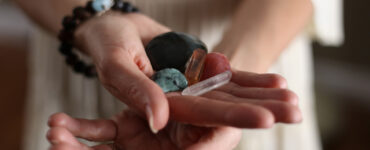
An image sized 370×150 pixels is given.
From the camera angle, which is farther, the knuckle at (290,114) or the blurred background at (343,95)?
the blurred background at (343,95)

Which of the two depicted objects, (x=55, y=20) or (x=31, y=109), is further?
(x=31, y=109)

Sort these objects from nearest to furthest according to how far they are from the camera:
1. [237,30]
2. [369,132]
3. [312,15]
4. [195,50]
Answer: [195,50]
[237,30]
[312,15]
[369,132]

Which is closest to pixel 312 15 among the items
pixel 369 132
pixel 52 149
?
pixel 52 149

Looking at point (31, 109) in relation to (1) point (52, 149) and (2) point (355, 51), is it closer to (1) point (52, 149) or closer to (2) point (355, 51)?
(1) point (52, 149)

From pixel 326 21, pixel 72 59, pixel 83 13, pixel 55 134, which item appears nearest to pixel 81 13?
pixel 83 13

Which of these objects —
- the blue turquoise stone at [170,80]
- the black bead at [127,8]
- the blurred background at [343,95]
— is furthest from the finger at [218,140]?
the blurred background at [343,95]

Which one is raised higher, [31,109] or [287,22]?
[287,22]

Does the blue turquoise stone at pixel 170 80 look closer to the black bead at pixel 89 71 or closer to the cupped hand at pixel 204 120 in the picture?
the cupped hand at pixel 204 120
